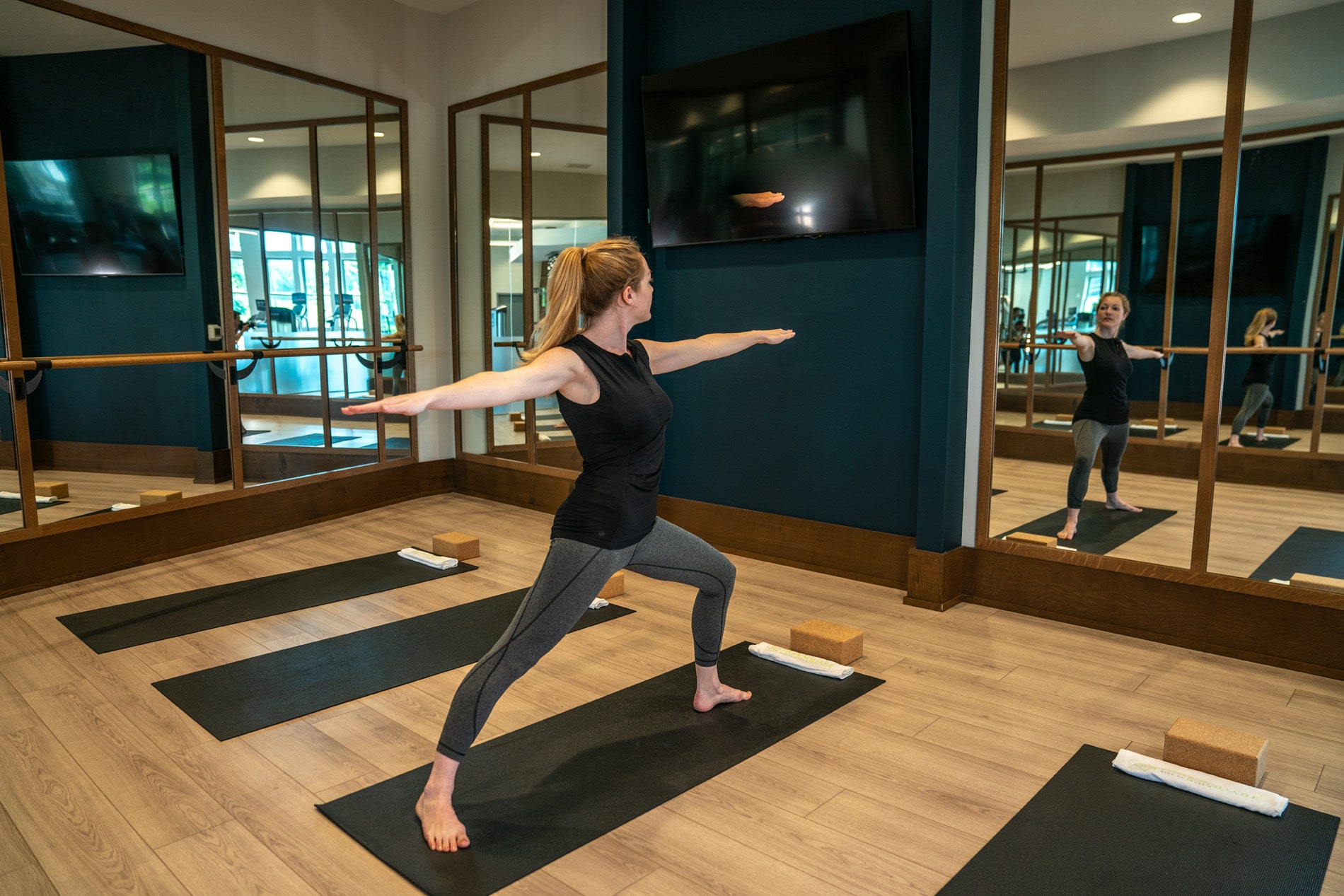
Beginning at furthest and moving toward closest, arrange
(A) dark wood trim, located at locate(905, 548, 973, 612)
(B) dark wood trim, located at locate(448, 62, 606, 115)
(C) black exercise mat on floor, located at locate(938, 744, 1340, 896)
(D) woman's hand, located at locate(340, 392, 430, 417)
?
(B) dark wood trim, located at locate(448, 62, 606, 115)
(A) dark wood trim, located at locate(905, 548, 973, 612)
(C) black exercise mat on floor, located at locate(938, 744, 1340, 896)
(D) woman's hand, located at locate(340, 392, 430, 417)

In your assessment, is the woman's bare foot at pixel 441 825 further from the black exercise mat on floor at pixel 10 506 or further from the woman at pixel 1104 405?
the black exercise mat on floor at pixel 10 506

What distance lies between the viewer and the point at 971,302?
342cm

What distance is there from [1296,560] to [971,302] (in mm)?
1389

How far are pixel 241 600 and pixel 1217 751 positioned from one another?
3.37m

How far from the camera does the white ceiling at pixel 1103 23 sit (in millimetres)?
2846

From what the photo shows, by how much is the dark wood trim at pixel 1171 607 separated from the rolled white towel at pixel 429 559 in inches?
89.7

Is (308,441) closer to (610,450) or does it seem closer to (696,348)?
(696,348)

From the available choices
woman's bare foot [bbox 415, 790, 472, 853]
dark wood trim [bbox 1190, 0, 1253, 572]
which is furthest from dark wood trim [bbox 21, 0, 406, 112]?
dark wood trim [bbox 1190, 0, 1253, 572]

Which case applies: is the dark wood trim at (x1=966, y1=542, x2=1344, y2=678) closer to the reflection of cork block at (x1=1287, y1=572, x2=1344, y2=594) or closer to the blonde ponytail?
the reflection of cork block at (x1=1287, y1=572, x2=1344, y2=594)

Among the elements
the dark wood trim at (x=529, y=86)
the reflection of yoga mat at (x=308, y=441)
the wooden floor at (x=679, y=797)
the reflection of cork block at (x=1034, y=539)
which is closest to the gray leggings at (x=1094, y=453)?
the reflection of cork block at (x=1034, y=539)

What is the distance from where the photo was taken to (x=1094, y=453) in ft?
10.7

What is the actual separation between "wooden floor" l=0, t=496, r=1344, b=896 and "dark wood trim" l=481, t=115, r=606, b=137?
8.18 feet

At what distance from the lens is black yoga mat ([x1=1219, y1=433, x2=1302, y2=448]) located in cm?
289

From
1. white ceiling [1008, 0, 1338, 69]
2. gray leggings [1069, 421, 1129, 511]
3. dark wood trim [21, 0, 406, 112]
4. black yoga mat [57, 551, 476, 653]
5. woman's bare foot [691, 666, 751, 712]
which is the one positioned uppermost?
A: dark wood trim [21, 0, 406, 112]
